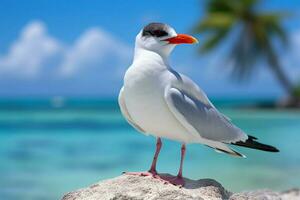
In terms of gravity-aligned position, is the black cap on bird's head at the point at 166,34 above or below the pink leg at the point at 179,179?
above

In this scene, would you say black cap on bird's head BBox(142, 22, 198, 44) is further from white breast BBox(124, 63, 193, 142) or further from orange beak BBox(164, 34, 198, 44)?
white breast BBox(124, 63, 193, 142)

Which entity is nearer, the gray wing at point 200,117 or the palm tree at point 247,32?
the gray wing at point 200,117

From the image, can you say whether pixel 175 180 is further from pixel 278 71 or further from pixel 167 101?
pixel 278 71

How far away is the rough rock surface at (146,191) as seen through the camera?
10.1 feet

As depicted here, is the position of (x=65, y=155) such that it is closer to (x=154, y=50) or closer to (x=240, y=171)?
(x=240, y=171)

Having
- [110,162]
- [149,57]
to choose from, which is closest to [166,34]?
[149,57]

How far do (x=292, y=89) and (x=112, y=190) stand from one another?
2307 centimetres

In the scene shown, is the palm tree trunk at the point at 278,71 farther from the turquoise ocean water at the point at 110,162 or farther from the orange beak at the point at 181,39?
the orange beak at the point at 181,39

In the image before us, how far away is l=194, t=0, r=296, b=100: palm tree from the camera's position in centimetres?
2475

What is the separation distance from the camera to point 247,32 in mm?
25484

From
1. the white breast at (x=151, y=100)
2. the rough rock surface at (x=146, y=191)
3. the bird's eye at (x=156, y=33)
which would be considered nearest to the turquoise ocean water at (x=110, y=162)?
the rough rock surface at (x=146, y=191)

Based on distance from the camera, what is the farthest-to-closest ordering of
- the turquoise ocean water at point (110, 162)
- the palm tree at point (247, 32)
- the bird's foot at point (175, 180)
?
1. the palm tree at point (247, 32)
2. the turquoise ocean water at point (110, 162)
3. the bird's foot at point (175, 180)

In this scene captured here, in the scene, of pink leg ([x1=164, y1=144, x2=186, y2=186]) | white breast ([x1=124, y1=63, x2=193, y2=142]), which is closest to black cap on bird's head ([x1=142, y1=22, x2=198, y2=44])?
white breast ([x1=124, y1=63, x2=193, y2=142])

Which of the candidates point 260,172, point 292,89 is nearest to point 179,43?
point 260,172
